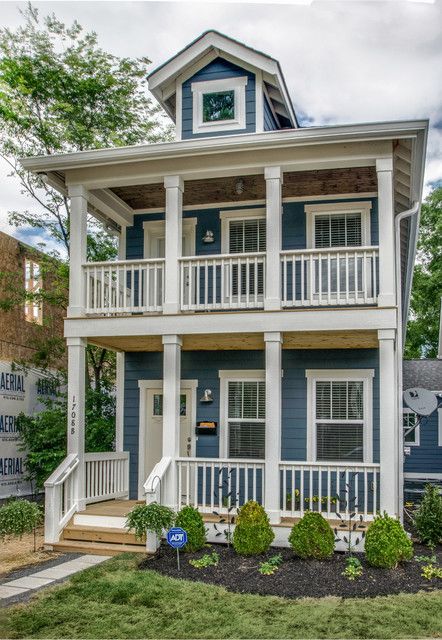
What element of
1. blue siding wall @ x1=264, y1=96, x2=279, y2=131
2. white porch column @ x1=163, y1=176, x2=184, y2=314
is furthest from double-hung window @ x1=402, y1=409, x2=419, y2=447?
white porch column @ x1=163, y1=176, x2=184, y2=314

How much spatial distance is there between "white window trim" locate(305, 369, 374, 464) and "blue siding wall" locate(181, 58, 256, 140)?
382cm

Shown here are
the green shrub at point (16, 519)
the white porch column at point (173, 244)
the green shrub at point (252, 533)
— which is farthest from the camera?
the white porch column at point (173, 244)

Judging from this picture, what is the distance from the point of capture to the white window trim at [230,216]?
9.87 m

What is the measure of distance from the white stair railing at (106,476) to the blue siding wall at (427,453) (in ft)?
19.5

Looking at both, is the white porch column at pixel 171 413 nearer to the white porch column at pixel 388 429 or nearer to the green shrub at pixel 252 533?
the green shrub at pixel 252 533

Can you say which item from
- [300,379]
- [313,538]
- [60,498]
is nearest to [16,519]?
[60,498]

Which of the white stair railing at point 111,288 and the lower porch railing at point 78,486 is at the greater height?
the white stair railing at point 111,288

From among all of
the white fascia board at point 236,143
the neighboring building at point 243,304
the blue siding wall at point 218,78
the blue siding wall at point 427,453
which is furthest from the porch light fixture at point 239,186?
the blue siding wall at point 427,453

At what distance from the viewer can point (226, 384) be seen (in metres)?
9.60

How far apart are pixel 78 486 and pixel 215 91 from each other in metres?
6.19

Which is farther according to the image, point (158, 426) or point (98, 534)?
point (158, 426)

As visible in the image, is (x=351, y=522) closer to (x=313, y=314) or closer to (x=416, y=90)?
(x=313, y=314)

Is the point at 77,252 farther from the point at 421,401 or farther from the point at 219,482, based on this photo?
the point at 421,401

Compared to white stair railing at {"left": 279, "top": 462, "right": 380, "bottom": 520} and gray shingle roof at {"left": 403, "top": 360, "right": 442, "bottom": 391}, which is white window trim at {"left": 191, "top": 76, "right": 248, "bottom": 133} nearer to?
white stair railing at {"left": 279, "top": 462, "right": 380, "bottom": 520}
